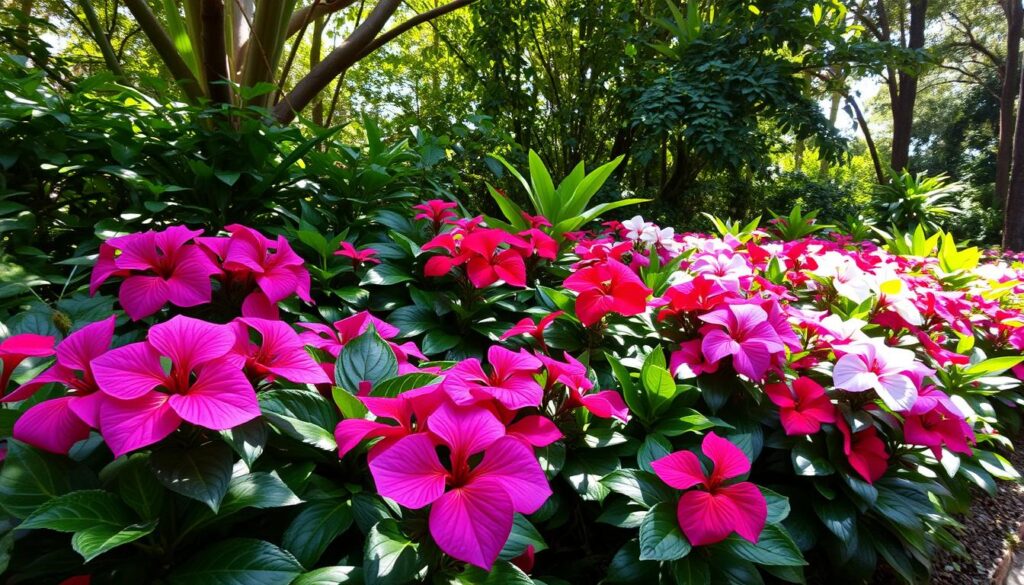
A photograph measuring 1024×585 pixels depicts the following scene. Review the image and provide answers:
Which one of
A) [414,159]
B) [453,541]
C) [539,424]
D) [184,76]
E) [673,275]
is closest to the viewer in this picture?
[453,541]

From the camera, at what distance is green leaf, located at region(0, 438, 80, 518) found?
1.60ft

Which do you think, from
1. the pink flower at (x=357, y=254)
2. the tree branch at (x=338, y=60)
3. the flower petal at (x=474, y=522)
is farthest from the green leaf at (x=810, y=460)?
the tree branch at (x=338, y=60)

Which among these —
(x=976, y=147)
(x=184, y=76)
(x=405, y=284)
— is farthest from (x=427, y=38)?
(x=976, y=147)

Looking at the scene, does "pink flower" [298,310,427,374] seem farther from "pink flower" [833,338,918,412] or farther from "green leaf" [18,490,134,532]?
"pink flower" [833,338,918,412]

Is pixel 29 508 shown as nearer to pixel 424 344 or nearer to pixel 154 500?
pixel 154 500

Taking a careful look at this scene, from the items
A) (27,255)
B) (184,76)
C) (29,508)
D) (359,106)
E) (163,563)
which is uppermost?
(359,106)

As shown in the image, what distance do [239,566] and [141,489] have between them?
13 cm

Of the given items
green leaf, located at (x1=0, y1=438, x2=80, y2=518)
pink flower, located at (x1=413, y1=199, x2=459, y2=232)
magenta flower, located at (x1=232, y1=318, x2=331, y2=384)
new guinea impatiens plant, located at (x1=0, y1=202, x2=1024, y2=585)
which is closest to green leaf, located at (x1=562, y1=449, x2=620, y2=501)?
new guinea impatiens plant, located at (x1=0, y1=202, x2=1024, y2=585)

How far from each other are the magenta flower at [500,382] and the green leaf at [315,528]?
8.1 inches

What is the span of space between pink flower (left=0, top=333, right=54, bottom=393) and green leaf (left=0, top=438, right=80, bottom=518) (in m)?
0.10

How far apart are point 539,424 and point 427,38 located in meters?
9.84

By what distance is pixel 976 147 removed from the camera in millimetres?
18047

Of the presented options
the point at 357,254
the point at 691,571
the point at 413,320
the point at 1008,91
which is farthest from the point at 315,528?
the point at 1008,91

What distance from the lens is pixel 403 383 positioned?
27.4 inches
